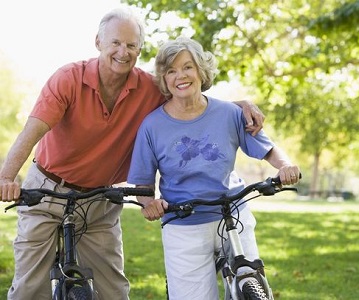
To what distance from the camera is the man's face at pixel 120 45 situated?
4.47m

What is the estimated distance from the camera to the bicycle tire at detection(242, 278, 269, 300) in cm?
379

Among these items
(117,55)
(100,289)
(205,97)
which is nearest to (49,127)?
(117,55)

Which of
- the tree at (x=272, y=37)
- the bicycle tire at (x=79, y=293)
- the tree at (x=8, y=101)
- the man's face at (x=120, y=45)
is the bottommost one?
the bicycle tire at (x=79, y=293)

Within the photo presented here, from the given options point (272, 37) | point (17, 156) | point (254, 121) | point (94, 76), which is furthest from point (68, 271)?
point (272, 37)

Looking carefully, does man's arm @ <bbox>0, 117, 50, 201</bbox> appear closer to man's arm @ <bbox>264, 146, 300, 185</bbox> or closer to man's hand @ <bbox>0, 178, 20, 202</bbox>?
man's hand @ <bbox>0, 178, 20, 202</bbox>

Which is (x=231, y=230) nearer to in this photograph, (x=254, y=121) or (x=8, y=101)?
(x=254, y=121)

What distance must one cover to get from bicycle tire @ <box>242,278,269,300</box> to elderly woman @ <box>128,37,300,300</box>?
1.24ft

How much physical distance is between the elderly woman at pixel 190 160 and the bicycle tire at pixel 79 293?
64cm

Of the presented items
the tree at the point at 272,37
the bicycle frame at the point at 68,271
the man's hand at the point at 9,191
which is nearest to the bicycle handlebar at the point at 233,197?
the bicycle frame at the point at 68,271

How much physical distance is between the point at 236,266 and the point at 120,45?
1.49 metres

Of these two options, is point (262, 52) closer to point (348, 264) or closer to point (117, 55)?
point (348, 264)

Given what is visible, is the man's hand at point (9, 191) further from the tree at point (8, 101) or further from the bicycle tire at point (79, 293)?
the tree at point (8, 101)

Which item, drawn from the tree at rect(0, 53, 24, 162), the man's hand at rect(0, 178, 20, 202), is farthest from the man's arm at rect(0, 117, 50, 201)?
the tree at rect(0, 53, 24, 162)

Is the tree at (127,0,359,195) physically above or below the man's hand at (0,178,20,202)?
above
